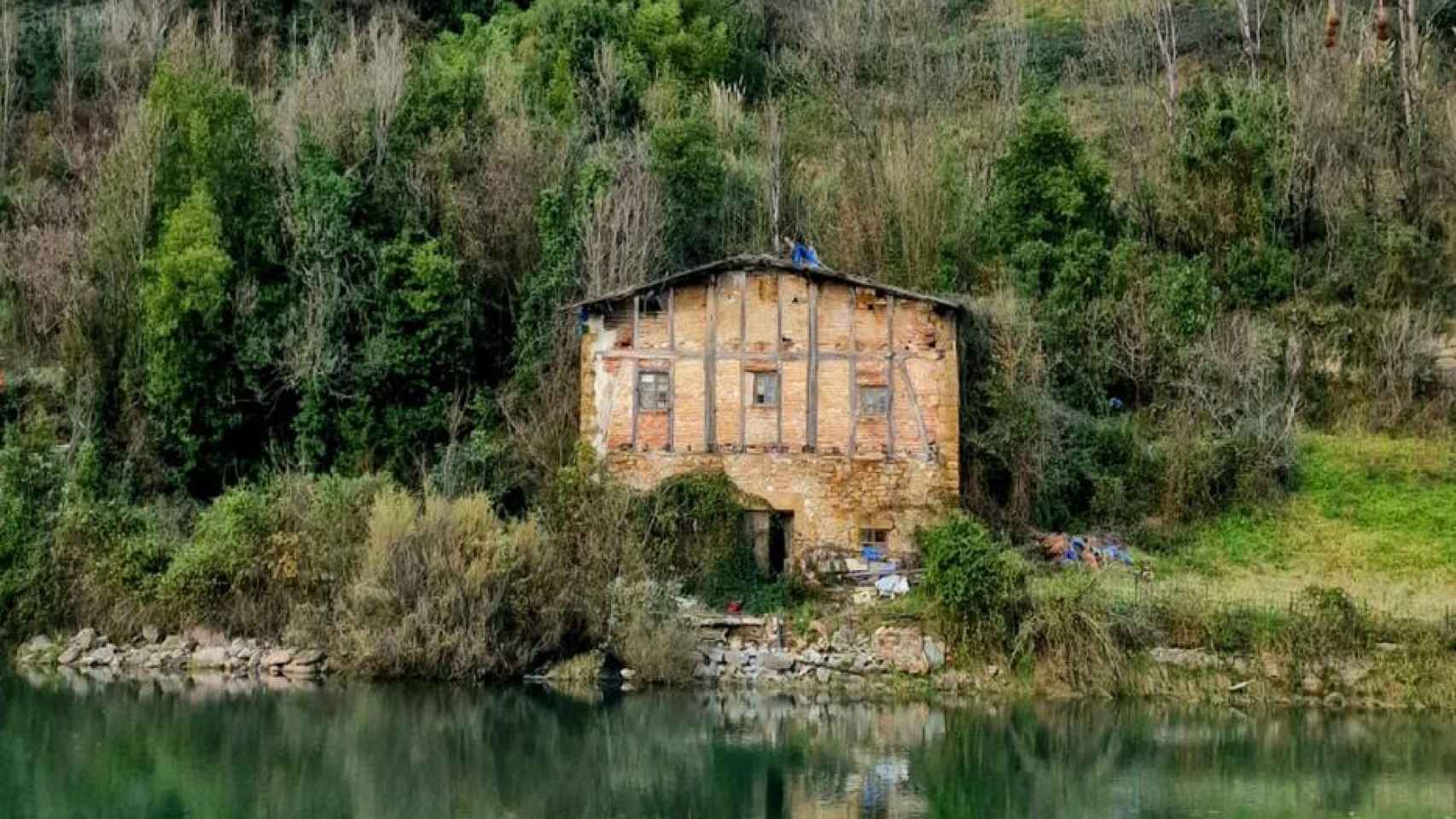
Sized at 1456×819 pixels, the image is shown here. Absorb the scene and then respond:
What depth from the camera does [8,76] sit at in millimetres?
47812

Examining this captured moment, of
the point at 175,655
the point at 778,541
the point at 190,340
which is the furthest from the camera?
the point at 190,340

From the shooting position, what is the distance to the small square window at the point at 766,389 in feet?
114

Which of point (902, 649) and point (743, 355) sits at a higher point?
point (743, 355)

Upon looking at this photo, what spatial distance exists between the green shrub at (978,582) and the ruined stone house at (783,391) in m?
3.74

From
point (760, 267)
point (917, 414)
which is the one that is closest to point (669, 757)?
point (917, 414)

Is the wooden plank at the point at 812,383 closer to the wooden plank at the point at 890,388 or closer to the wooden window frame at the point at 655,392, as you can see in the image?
the wooden plank at the point at 890,388

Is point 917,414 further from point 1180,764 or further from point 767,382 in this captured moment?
point 1180,764

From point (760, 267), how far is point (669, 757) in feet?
41.3

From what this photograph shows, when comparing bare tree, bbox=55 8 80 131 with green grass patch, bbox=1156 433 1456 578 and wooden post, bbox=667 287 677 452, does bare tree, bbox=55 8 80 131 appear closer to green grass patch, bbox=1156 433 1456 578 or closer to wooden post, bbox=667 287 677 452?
wooden post, bbox=667 287 677 452

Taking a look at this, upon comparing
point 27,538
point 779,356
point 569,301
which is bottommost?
point 27,538

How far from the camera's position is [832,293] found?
3509cm

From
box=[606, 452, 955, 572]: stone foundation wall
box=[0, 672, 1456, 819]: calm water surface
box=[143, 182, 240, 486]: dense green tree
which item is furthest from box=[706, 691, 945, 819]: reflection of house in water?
box=[143, 182, 240, 486]: dense green tree

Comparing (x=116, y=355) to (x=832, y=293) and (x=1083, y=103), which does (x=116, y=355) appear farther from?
(x=1083, y=103)

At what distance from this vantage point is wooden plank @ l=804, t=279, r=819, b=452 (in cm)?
3472
